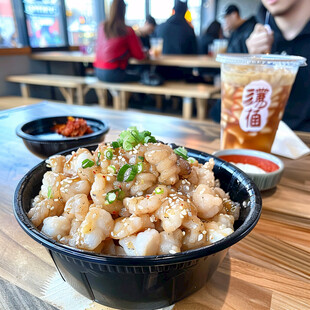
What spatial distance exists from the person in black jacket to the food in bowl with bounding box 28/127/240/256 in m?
5.77

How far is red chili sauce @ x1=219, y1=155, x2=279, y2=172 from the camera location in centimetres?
115

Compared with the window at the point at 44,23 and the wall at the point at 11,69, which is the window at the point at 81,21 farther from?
the wall at the point at 11,69

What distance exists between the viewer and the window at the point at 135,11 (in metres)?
9.70

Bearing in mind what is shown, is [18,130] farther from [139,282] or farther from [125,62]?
[125,62]

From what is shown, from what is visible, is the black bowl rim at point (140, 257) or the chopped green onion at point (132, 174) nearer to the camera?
the black bowl rim at point (140, 257)

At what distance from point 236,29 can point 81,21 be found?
5451 millimetres

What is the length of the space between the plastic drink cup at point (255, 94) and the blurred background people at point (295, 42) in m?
0.93

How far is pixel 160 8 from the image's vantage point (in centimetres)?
993

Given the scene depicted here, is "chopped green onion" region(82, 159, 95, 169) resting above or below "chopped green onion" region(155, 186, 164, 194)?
above

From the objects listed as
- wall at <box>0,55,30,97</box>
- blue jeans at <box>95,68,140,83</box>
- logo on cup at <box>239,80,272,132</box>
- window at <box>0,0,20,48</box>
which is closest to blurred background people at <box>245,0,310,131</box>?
logo on cup at <box>239,80,272,132</box>

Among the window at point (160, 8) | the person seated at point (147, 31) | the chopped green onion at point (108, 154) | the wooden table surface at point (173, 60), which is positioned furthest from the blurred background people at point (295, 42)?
the window at point (160, 8)

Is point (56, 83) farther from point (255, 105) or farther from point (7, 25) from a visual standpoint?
point (255, 105)

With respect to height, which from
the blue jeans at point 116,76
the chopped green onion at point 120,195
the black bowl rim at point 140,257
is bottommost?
the blue jeans at point 116,76

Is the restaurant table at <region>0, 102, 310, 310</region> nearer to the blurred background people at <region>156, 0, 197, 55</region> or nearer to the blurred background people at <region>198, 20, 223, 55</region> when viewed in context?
the blurred background people at <region>156, 0, 197, 55</region>
